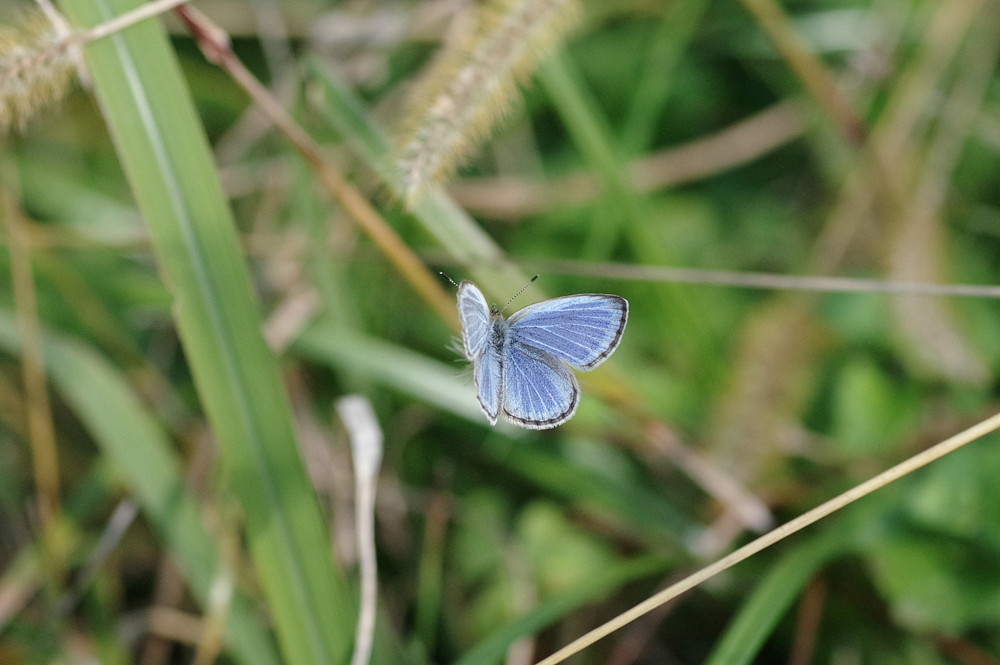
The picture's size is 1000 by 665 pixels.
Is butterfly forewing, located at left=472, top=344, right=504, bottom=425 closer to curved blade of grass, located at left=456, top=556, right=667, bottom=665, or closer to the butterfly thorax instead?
the butterfly thorax

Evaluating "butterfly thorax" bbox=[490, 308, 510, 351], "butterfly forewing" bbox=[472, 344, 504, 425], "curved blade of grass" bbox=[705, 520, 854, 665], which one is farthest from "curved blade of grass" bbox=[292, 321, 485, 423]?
"curved blade of grass" bbox=[705, 520, 854, 665]

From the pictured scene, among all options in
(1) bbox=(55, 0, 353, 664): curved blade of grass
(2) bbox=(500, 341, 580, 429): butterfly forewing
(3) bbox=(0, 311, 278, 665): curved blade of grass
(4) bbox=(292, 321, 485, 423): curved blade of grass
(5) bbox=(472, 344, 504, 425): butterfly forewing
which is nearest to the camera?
(5) bbox=(472, 344, 504, 425): butterfly forewing

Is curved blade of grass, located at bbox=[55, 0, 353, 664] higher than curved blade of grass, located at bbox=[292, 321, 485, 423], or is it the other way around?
curved blade of grass, located at bbox=[292, 321, 485, 423]

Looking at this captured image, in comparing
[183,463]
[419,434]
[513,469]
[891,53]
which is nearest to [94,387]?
[183,463]

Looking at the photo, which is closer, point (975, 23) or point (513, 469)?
point (513, 469)

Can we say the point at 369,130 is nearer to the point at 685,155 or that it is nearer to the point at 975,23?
the point at 685,155

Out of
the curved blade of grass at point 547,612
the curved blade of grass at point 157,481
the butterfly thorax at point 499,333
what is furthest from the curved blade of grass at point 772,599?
the curved blade of grass at point 157,481

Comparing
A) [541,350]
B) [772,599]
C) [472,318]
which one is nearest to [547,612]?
[772,599]
